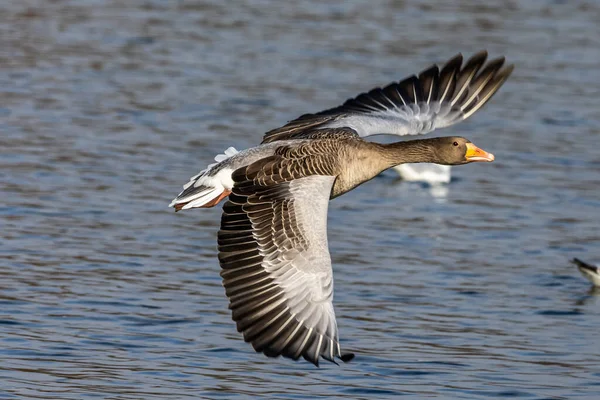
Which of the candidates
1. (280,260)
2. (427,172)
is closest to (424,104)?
(280,260)

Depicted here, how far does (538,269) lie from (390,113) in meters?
3.19

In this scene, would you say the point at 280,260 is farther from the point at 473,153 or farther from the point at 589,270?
the point at 589,270

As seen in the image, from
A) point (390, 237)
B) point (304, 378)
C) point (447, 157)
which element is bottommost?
point (304, 378)

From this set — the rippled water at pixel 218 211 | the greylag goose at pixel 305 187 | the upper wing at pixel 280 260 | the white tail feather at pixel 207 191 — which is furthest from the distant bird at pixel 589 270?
the white tail feather at pixel 207 191

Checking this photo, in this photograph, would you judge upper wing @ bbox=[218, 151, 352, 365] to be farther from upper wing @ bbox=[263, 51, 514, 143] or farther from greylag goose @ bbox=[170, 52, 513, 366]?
upper wing @ bbox=[263, 51, 514, 143]

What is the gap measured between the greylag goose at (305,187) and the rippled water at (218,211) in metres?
1.27

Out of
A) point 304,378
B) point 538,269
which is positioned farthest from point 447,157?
point 538,269

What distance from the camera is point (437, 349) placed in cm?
1074

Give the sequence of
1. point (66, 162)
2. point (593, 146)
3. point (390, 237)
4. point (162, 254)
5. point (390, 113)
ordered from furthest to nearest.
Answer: point (593, 146)
point (66, 162)
point (390, 237)
point (162, 254)
point (390, 113)

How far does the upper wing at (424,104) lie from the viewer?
36.2 feet

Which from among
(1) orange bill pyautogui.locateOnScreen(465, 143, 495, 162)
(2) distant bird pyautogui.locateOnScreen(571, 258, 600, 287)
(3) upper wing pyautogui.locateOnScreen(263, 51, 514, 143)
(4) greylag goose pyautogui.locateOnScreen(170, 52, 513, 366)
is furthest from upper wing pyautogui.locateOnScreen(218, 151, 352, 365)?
(2) distant bird pyautogui.locateOnScreen(571, 258, 600, 287)

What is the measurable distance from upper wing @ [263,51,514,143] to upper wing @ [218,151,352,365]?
151 cm

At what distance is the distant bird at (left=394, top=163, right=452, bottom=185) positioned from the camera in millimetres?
17047

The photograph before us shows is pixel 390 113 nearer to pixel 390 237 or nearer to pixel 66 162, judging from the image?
pixel 390 237
